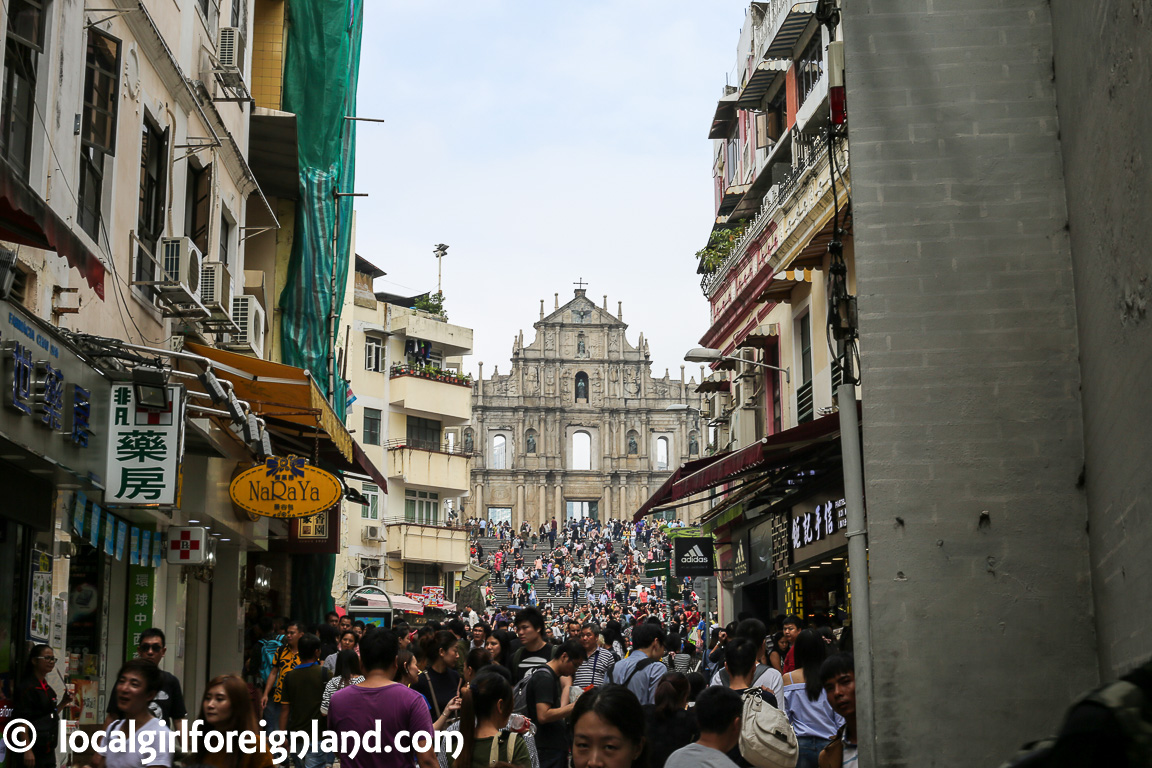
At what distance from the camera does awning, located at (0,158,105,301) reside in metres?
6.44

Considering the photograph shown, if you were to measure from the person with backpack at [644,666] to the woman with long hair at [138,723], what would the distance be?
131 inches

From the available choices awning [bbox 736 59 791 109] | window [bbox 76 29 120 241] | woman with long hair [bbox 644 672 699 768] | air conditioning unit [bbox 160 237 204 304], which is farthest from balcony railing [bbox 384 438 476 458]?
woman with long hair [bbox 644 672 699 768]

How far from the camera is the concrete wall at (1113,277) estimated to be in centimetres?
579

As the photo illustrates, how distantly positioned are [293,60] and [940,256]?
1325 cm

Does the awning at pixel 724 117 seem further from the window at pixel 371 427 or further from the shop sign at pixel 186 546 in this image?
the shop sign at pixel 186 546

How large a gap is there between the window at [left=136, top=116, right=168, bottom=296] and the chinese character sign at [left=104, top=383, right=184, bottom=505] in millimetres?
2268

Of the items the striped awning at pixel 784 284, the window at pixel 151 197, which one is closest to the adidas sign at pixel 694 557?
the striped awning at pixel 784 284

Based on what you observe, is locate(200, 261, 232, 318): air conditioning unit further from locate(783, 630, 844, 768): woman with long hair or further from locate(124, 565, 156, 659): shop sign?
locate(783, 630, 844, 768): woman with long hair

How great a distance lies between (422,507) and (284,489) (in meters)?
29.9

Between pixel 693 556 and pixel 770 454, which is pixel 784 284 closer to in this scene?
pixel 770 454

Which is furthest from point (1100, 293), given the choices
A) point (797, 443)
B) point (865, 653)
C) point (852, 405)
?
point (797, 443)

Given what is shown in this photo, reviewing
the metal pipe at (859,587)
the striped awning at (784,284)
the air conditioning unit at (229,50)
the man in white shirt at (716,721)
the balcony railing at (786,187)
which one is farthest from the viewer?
the striped awning at (784,284)

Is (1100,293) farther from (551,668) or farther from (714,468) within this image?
(714,468)

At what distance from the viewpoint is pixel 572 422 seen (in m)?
76.4
